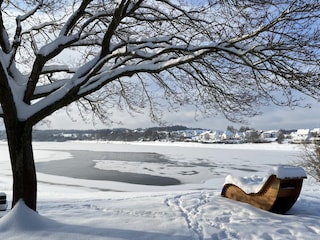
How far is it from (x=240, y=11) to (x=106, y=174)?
19.3 meters

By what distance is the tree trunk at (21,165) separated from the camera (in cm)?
544

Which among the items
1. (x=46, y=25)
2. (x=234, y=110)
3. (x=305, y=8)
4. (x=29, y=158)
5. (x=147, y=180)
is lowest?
(x=147, y=180)

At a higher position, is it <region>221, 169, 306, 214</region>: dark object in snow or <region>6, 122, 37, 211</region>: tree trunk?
<region>6, 122, 37, 211</region>: tree trunk

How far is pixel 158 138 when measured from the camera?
108 meters

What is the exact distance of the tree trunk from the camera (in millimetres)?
5441

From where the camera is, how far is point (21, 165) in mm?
5461

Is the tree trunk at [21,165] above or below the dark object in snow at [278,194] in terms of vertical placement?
above

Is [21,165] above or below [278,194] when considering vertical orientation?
above

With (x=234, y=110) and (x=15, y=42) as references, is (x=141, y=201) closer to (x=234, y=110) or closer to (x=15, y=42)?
(x=234, y=110)

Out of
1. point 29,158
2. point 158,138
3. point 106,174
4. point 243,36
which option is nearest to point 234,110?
point 243,36

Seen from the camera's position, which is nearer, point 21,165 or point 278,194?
point 21,165

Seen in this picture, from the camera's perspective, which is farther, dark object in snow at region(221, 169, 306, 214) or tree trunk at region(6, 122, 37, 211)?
dark object in snow at region(221, 169, 306, 214)

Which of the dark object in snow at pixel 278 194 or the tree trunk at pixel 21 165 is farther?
the dark object in snow at pixel 278 194

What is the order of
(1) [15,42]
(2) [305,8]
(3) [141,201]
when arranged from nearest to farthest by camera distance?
(2) [305,8] → (1) [15,42] → (3) [141,201]
